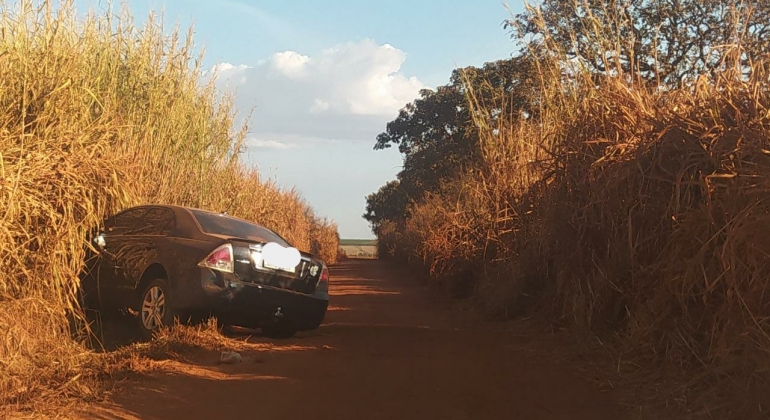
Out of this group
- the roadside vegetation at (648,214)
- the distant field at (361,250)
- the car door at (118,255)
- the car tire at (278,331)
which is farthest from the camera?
the distant field at (361,250)

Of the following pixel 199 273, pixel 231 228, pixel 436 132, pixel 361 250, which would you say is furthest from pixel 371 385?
pixel 361 250

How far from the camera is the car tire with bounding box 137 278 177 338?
7688 mm

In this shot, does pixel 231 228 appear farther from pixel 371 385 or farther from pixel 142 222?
pixel 371 385

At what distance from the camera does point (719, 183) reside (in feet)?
18.3

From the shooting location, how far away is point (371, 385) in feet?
20.1

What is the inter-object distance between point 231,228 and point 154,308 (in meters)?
1.35

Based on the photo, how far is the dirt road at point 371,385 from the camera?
205 inches

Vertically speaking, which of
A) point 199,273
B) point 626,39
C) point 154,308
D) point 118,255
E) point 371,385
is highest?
point 626,39

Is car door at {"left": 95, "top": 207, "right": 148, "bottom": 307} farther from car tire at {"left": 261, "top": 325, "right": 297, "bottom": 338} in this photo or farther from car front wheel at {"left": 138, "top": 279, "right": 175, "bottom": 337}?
car tire at {"left": 261, "top": 325, "right": 297, "bottom": 338}

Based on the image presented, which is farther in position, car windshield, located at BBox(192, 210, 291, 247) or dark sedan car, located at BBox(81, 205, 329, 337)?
car windshield, located at BBox(192, 210, 291, 247)

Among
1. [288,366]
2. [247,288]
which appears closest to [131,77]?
[247,288]

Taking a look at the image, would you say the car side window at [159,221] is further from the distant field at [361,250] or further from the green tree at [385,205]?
the distant field at [361,250]

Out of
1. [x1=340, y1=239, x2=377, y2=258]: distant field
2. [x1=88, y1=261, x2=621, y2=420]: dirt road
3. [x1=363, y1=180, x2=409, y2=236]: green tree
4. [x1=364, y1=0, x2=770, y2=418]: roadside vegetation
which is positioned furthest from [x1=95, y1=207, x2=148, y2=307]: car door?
[x1=340, y1=239, x2=377, y2=258]: distant field

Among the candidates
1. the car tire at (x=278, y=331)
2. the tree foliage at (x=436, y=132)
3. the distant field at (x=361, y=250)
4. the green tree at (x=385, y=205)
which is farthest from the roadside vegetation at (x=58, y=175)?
the distant field at (x=361, y=250)
